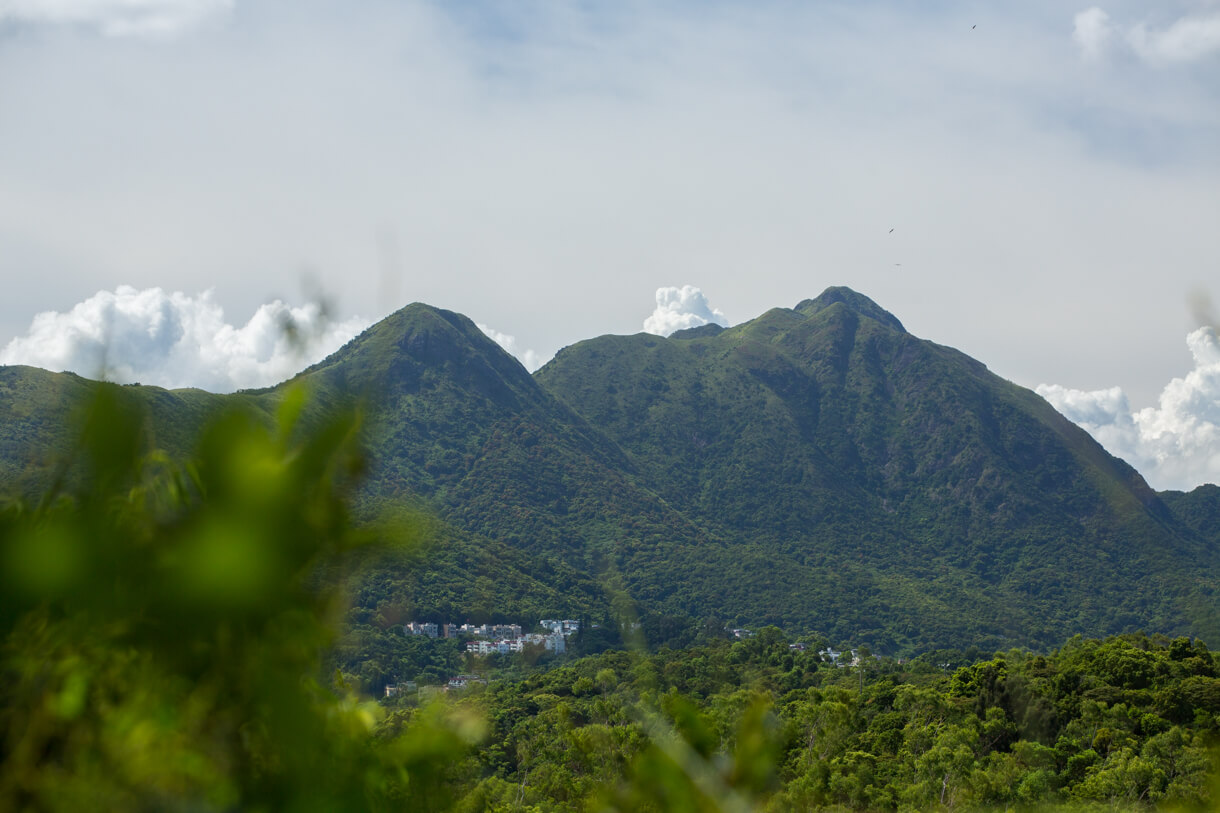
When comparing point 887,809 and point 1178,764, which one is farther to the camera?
point 1178,764

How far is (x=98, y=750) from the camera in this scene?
0.85 metres

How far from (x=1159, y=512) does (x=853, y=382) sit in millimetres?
37625

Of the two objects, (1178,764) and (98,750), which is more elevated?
(98,750)

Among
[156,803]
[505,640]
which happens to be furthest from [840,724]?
[505,640]

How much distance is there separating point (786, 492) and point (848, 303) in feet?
206

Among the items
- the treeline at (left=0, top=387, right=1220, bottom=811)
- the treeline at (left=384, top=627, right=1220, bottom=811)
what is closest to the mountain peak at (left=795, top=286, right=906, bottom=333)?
the treeline at (left=384, top=627, right=1220, bottom=811)

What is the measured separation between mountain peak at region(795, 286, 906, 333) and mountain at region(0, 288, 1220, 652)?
67.0ft

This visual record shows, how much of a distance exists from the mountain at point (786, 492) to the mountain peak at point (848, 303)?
20.4 m

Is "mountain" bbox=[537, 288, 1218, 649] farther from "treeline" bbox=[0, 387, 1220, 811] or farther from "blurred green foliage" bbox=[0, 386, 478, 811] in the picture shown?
"blurred green foliage" bbox=[0, 386, 478, 811]

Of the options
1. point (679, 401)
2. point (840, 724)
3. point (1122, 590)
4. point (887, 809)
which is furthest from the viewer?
point (679, 401)

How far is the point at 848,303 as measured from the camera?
491ft

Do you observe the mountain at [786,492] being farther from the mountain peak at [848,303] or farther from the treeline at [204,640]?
the treeline at [204,640]

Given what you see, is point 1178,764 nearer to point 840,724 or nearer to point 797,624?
point 840,724

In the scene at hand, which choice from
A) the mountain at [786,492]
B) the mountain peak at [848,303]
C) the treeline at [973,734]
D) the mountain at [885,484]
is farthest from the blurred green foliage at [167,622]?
the mountain peak at [848,303]
